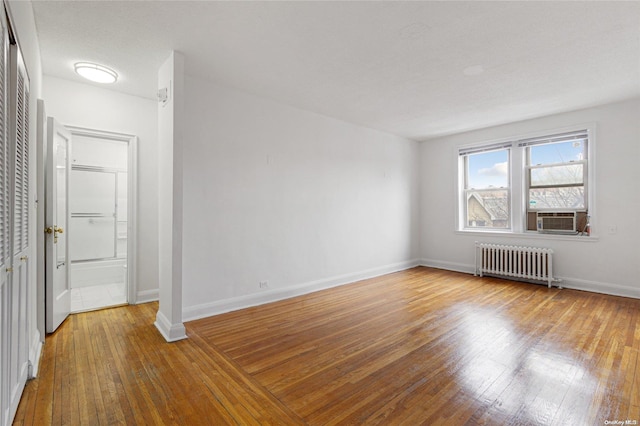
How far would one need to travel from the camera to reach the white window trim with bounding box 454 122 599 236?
15.5ft

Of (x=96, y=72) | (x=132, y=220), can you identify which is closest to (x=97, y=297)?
(x=132, y=220)

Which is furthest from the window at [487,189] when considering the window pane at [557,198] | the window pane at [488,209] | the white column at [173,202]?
the white column at [173,202]

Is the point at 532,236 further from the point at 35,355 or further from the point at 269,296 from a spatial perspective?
the point at 35,355

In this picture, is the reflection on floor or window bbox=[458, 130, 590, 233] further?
window bbox=[458, 130, 590, 233]

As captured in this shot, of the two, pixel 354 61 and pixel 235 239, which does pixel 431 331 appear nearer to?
pixel 235 239

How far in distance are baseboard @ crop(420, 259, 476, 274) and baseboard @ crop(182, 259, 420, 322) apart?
1274mm

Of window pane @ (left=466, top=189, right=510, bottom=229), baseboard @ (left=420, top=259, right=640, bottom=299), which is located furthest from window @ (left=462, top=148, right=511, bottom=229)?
baseboard @ (left=420, top=259, right=640, bottom=299)

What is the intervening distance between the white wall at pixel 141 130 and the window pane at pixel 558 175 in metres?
6.24

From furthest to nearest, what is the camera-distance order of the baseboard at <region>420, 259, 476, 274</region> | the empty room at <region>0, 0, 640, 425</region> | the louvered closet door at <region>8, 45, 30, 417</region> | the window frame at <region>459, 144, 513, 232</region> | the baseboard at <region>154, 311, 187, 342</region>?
the baseboard at <region>420, 259, 476, 274</region>, the window frame at <region>459, 144, 513, 232</region>, the baseboard at <region>154, 311, 187, 342</region>, the empty room at <region>0, 0, 640, 425</region>, the louvered closet door at <region>8, 45, 30, 417</region>

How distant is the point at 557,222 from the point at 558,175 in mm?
806

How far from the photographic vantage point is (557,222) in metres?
5.05

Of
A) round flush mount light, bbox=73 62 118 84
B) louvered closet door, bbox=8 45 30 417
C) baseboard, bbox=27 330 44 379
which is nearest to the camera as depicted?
louvered closet door, bbox=8 45 30 417

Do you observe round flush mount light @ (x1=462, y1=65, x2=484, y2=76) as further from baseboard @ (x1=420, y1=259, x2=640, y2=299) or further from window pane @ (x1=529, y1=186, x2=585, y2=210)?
baseboard @ (x1=420, y1=259, x2=640, y2=299)

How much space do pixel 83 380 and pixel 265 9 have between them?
3164 millimetres
